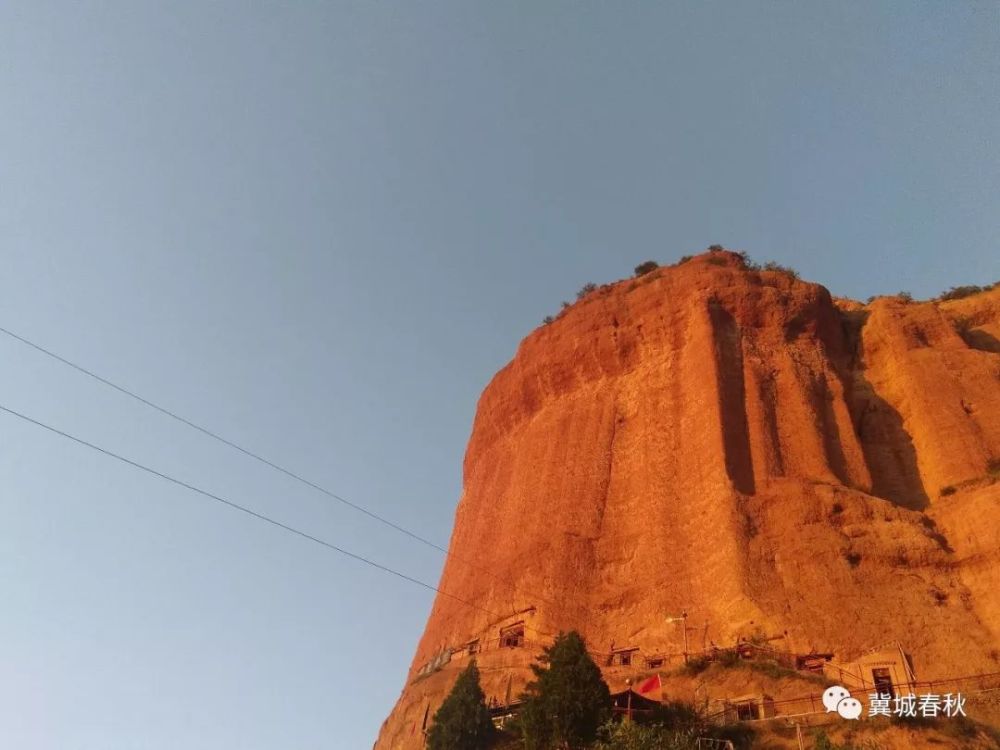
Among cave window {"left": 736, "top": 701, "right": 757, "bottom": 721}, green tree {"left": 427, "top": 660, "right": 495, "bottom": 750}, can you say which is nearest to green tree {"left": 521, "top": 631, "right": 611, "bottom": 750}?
green tree {"left": 427, "top": 660, "right": 495, "bottom": 750}

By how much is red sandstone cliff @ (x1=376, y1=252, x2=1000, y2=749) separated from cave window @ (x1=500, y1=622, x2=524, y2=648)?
0.37 m

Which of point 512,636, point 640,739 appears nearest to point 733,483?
point 512,636

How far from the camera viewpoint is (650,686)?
2527 cm

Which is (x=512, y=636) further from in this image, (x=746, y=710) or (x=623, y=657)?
(x=746, y=710)

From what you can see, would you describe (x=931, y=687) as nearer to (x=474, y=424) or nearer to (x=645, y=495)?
(x=645, y=495)

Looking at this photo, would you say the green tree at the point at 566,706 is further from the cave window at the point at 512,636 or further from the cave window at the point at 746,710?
the cave window at the point at 512,636

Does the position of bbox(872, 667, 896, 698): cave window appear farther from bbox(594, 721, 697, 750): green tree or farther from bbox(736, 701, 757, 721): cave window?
bbox(594, 721, 697, 750): green tree

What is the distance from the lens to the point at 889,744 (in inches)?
782

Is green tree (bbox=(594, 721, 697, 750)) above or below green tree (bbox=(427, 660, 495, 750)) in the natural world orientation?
below

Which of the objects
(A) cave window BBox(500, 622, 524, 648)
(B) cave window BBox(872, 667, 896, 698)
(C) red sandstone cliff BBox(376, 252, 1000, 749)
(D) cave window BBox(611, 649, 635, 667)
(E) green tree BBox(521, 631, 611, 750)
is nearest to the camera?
Answer: (E) green tree BBox(521, 631, 611, 750)

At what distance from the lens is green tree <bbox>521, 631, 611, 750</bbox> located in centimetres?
2106

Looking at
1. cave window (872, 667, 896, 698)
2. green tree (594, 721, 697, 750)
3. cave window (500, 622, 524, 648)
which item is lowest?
green tree (594, 721, 697, 750)

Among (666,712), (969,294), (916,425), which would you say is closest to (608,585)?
(666,712)

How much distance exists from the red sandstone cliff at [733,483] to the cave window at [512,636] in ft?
1.21
